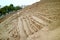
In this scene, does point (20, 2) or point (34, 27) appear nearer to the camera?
point (34, 27)

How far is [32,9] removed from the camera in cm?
149

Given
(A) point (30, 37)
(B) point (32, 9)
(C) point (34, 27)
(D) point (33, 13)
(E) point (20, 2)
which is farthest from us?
(E) point (20, 2)

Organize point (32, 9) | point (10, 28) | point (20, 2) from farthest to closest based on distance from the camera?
point (20, 2) < point (32, 9) < point (10, 28)

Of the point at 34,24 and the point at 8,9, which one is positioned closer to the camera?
the point at 34,24

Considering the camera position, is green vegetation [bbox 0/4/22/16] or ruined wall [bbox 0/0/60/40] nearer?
ruined wall [bbox 0/0/60/40]

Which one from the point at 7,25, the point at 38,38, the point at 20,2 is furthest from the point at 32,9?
the point at 38,38

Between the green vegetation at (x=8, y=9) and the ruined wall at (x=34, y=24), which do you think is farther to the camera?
the green vegetation at (x=8, y=9)

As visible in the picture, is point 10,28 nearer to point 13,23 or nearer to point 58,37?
point 13,23

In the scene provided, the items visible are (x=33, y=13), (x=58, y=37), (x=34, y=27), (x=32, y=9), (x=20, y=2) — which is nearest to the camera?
(x=58, y=37)

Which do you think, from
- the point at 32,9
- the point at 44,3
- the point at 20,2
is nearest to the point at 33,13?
the point at 32,9

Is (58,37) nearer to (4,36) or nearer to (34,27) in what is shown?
(34,27)

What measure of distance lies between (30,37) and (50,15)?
30cm

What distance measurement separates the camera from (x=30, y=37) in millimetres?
989

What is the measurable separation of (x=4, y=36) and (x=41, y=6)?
53cm
